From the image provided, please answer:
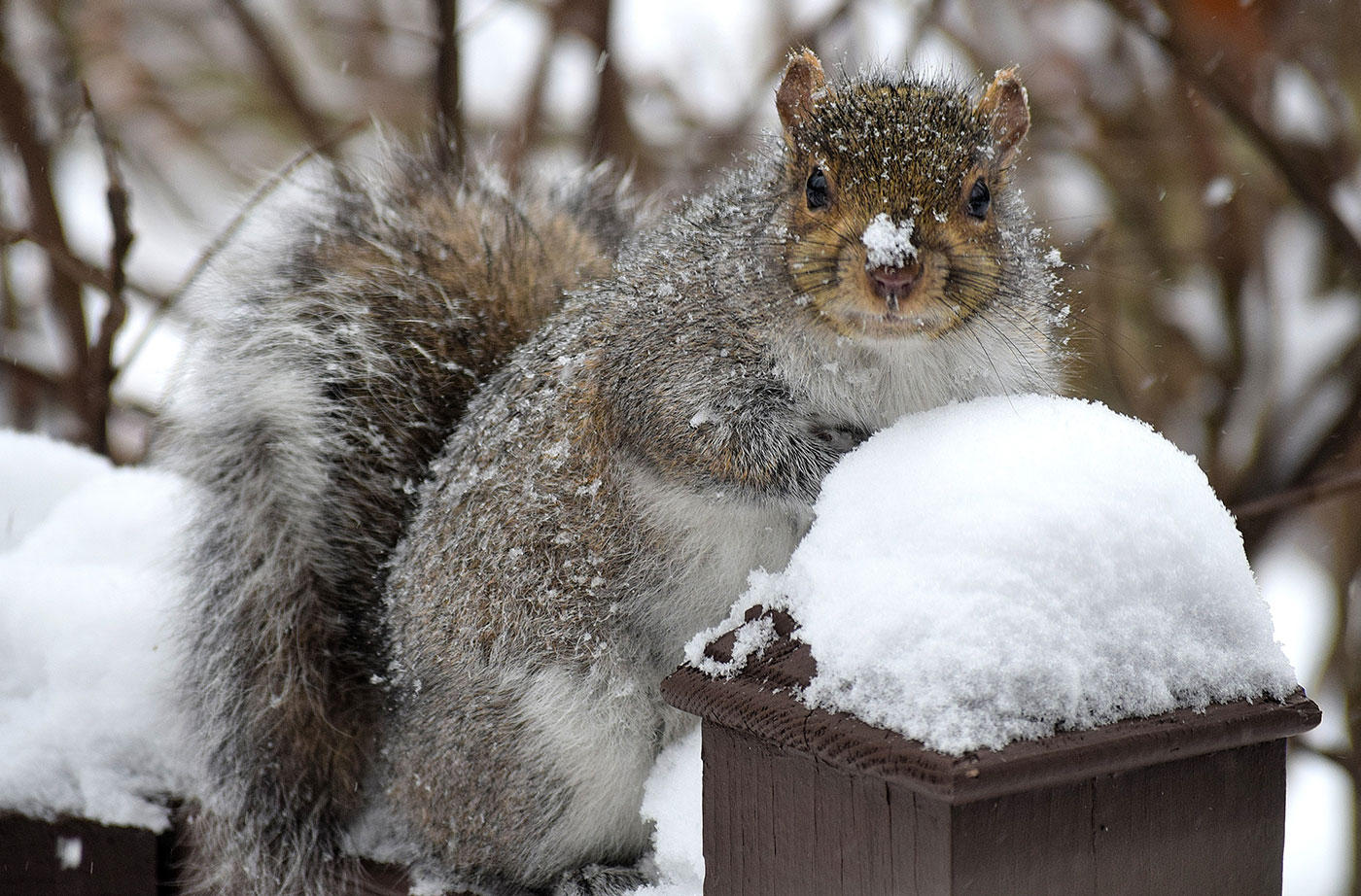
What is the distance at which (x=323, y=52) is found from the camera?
2656mm

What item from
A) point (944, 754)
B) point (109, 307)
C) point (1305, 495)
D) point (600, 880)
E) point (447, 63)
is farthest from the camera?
point (447, 63)

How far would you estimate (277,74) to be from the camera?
217 cm

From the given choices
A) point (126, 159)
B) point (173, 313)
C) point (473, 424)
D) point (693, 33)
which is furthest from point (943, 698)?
point (126, 159)

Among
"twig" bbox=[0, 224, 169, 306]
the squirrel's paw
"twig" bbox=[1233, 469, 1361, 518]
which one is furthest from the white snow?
"twig" bbox=[0, 224, 169, 306]

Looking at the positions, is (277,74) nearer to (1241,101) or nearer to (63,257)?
(63,257)

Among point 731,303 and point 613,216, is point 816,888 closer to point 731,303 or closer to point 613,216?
point 731,303

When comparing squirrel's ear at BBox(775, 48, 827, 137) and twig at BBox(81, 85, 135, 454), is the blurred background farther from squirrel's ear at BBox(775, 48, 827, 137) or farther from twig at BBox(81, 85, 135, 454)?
squirrel's ear at BBox(775, 48, 827, 137)

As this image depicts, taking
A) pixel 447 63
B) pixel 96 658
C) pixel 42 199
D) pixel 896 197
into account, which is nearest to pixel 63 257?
pixel 42 199

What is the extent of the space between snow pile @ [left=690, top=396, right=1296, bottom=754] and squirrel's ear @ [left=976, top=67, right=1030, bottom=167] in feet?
1.08

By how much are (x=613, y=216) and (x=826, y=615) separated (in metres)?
1.10

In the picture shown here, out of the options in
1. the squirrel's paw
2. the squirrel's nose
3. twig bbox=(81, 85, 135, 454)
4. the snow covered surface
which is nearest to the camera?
the squirrel's nose

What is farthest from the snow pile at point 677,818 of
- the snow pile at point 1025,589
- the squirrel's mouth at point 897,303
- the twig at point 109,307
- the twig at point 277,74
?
→ the twig at point 277,74

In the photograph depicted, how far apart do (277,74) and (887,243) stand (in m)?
1.66

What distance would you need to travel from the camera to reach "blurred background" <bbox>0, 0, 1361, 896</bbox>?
1.67 metres
